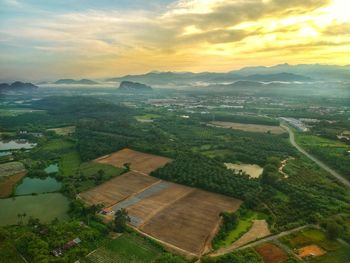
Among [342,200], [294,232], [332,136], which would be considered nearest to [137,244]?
[294,232]

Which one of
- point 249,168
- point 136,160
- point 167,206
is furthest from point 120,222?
point 249,168

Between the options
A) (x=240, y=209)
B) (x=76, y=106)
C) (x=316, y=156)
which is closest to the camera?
(x=240, y=209)

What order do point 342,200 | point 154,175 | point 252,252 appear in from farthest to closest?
point 154,175, point 342,200, point 252,252

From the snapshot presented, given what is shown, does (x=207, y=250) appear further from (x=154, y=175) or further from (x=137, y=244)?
(x=154, y=175)

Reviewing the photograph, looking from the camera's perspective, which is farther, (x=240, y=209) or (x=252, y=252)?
(x=240, y=209)

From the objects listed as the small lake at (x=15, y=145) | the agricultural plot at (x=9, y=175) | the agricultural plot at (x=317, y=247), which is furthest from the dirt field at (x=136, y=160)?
the agricultural plot at (x=317, y=247)

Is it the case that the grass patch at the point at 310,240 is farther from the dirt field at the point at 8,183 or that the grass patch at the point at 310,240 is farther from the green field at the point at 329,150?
the dirt field at the point at 8,183

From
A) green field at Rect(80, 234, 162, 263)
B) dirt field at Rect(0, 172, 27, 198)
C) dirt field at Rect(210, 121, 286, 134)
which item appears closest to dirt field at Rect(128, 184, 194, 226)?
green field at Rect(80, 234, 162, 263)
